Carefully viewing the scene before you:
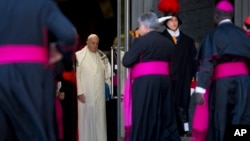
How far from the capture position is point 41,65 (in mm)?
4352

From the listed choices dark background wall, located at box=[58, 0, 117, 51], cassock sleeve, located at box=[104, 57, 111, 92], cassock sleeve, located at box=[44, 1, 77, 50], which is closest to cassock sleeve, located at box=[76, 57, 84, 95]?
cassock sleeve, located at box=[104, 57, 111, 92]

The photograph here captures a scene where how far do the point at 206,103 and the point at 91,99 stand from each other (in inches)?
127

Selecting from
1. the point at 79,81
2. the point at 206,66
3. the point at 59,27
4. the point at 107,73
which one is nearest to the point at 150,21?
the point at 206,66

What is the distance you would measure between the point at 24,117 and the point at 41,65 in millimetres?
333

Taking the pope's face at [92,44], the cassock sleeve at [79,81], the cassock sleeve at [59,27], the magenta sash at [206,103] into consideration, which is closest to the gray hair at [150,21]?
the magenta sash at [206,103]

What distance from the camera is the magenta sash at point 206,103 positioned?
6.61m

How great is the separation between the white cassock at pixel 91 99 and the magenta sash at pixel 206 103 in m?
3.05

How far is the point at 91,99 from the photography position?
9820mm

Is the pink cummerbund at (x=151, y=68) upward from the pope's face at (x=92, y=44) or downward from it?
downward

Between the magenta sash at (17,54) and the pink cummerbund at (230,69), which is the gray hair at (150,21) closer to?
the pink cummerbund at (230,69)

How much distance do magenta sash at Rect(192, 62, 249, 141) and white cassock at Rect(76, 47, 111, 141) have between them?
3.05m

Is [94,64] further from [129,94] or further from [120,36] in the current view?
[129,94]

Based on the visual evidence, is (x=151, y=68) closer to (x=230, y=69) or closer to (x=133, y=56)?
(x=133, y=56)

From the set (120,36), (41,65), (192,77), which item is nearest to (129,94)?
(192,77)
